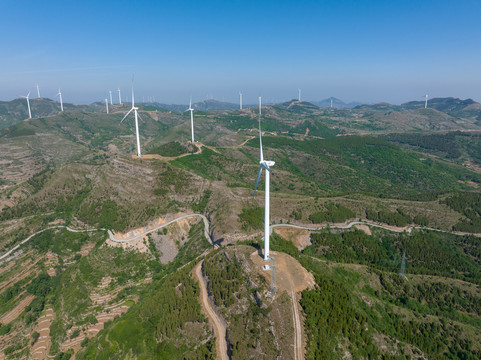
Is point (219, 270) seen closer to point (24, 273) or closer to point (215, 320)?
point (215, 320)

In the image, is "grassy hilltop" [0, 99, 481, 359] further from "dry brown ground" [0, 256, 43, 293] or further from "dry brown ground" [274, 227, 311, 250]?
"dry brown ground" [274, 227, 311, 250]

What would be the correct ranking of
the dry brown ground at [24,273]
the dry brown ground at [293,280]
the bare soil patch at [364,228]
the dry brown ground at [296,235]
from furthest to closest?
the bare soil patch at [364,228] < the dry brown ground at [296,235] < the dry brown ground at [24,273] < the dry brown ground at [293,280]

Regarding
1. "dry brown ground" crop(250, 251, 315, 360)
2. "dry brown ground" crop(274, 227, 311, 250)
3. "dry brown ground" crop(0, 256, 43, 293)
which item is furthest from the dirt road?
"dry brown ground" crop(0, 256, 43, 293)

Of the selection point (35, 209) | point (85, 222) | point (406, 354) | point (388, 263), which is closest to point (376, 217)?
point (388, 263)

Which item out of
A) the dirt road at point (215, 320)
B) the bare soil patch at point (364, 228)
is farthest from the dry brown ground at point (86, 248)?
the bare soil patch at point (364, 228)

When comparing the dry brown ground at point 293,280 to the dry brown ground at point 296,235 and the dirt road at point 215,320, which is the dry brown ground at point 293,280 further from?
the dry brown ground at point 296,235

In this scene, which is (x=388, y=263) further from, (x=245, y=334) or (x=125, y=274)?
(x=125, y=274)

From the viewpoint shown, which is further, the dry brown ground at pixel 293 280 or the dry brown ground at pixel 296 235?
the dry brown ground at pixel 296 235

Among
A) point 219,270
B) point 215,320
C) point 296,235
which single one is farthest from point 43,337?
point 296,235

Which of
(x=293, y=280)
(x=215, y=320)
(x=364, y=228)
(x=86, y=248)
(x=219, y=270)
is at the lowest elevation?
(x=86, y=248)
